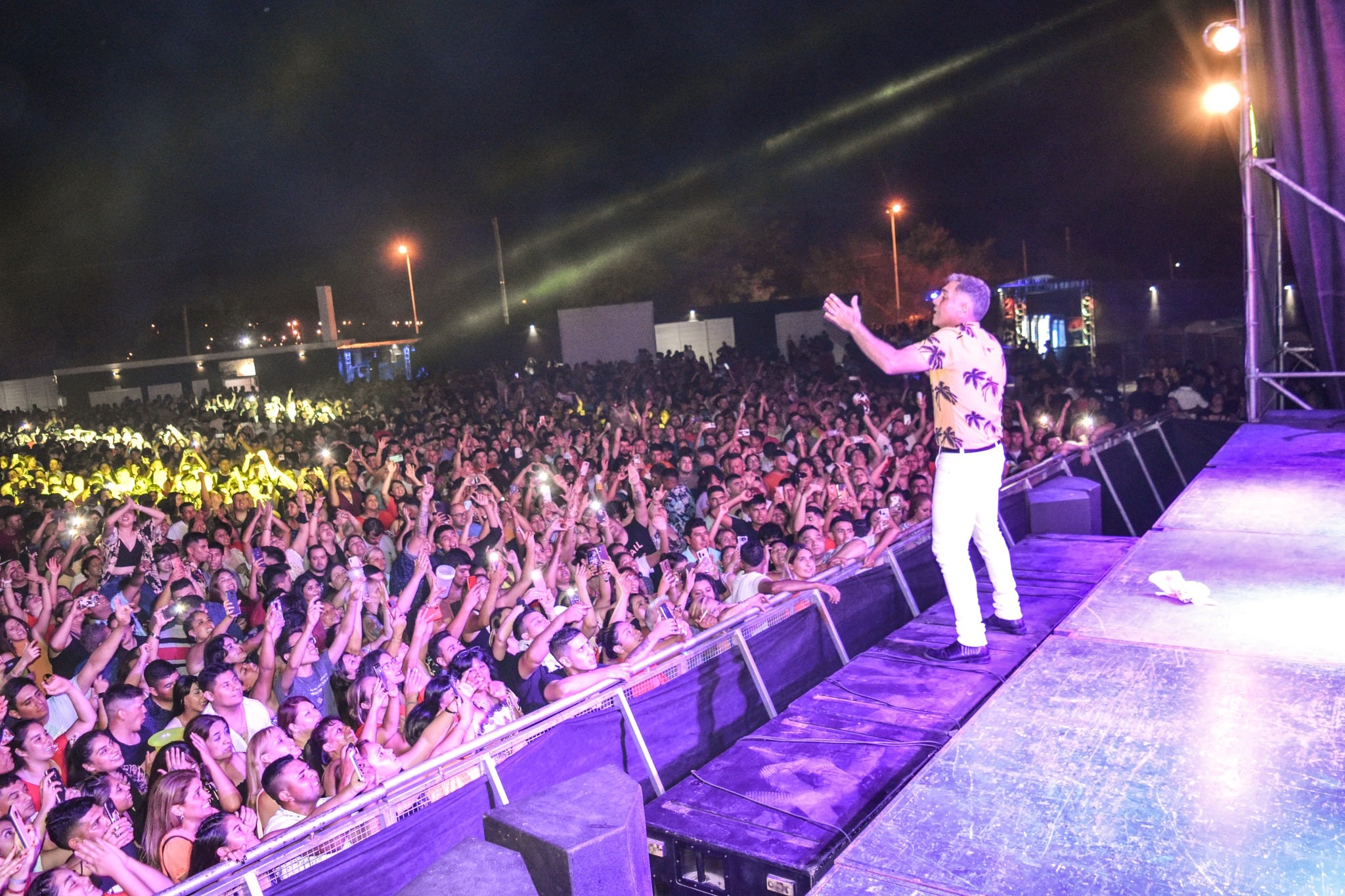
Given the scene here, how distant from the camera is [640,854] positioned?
2.25 meters

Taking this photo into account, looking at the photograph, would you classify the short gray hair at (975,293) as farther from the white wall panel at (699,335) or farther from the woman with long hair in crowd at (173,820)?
the white wall panel at (699,335)

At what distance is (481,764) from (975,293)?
8.18ft

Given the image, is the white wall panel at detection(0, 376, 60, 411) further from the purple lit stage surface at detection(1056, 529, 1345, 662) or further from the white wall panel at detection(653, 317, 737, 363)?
the purple lit stage surface at detection(1056, 529, 1345, 662)

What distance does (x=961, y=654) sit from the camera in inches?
155

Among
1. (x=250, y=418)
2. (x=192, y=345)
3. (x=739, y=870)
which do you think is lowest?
(x=739, y=870)

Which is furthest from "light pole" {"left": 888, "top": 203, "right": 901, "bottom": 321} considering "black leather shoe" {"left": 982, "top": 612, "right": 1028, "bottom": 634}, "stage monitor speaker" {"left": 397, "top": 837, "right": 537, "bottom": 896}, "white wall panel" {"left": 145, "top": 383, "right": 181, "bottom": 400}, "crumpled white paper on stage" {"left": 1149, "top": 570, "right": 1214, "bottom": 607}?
"stage monitor speaker" {"left": 397, "top": 837, "right": 537, "bottom": 896}

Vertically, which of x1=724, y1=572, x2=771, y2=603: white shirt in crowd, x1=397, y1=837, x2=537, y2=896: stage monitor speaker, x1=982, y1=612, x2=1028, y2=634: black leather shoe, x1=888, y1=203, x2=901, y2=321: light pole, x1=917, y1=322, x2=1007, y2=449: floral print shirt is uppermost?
x1=888, y1=203, x2=901, y2=321: light pole

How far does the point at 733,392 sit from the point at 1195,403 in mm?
6157

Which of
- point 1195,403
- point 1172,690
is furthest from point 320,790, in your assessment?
point 1195,403

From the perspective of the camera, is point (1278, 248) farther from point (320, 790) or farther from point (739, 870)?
point (320, 790)

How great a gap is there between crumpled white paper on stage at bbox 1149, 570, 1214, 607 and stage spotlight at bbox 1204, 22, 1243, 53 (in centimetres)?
535

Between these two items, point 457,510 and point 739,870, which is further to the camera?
point 457,510

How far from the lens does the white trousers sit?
3.59m

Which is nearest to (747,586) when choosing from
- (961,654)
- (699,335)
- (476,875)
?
(961,654)
